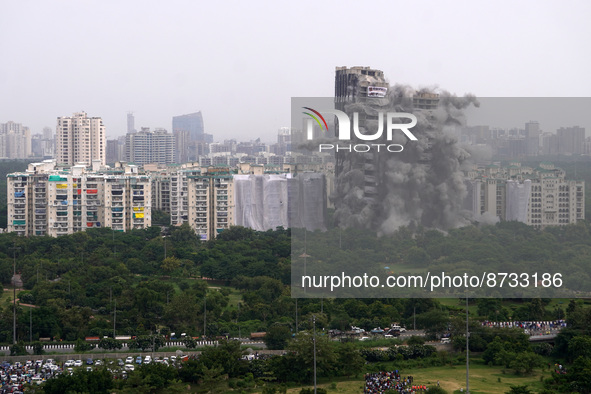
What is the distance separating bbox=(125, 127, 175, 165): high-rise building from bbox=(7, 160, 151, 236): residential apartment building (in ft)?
71.7

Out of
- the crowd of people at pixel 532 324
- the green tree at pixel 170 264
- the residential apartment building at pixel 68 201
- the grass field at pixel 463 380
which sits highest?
the residential apartment building at pixel 68 201

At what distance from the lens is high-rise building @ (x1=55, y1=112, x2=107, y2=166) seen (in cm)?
2698

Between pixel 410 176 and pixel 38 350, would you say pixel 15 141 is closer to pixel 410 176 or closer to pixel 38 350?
pixel 410 176

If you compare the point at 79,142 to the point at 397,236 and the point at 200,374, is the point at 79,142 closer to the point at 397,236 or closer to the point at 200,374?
the point at 397,236

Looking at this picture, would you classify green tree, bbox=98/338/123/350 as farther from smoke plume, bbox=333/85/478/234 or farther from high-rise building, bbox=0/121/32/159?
high-rise building, bbox=0/121/32/159

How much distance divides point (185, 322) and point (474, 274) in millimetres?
3303

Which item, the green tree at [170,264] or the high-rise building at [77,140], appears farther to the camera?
the high-rise building at [77,140]

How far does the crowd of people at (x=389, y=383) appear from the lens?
7.54 meters

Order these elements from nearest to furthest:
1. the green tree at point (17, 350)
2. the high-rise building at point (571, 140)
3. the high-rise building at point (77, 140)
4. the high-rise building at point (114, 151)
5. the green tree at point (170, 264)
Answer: the green tree at point (17, 350), the high-rise building at point (571, 140), the green tree at point (170, 264), the high-rise building at point (77, 140), the high-rise building at point (114, 151)

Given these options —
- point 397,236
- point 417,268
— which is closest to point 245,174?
point 397,236

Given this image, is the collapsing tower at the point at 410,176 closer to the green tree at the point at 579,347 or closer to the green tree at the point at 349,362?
the green tree at the point at 579,347

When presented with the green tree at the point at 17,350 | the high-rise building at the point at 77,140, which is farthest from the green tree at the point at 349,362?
the high-rise building at the point at 77,140

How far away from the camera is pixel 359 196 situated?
1304 cm

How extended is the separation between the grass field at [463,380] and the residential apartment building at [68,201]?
1015 centimetres
